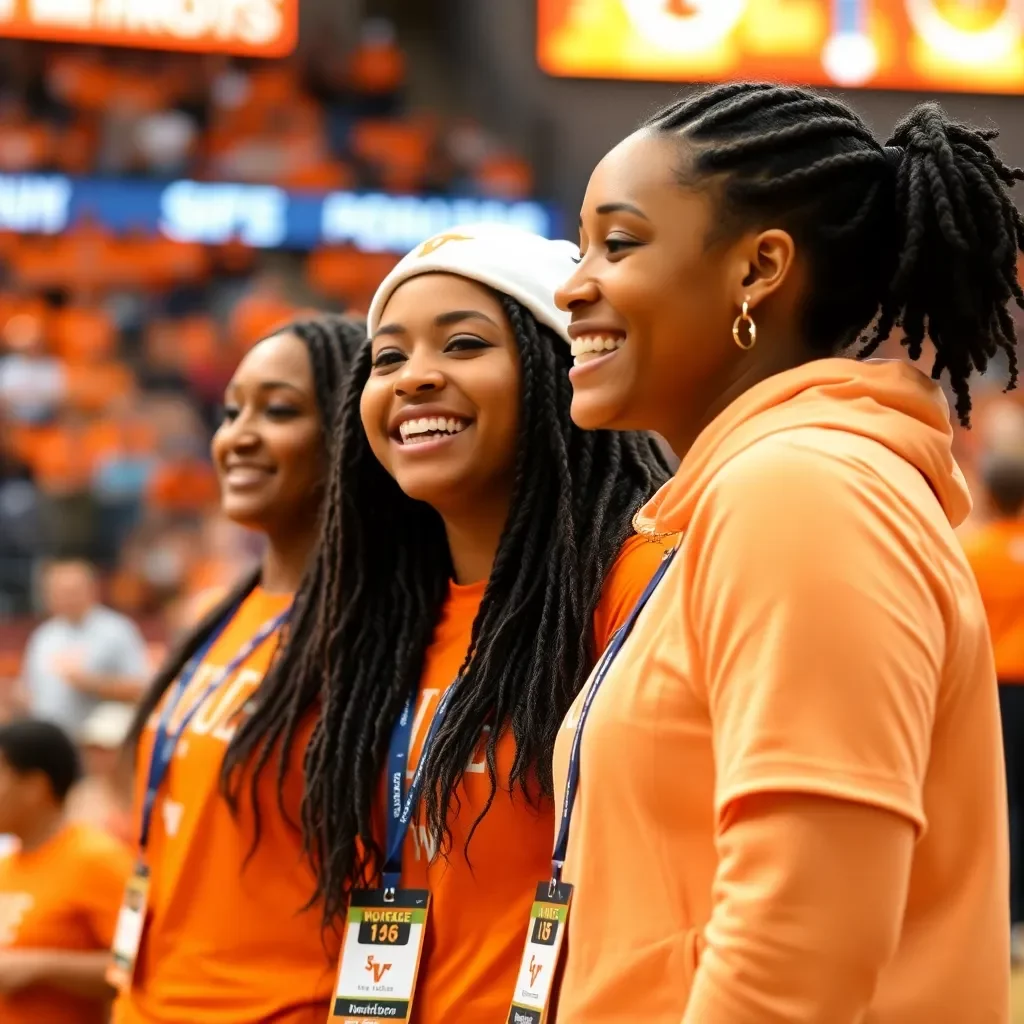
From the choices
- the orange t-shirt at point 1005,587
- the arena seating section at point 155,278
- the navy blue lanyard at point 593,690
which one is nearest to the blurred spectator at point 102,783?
the arena seating section at point 155,278

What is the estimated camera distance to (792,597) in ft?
3.63

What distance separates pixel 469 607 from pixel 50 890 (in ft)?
4.60

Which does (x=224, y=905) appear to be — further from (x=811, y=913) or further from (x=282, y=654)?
(x=811, y=913)

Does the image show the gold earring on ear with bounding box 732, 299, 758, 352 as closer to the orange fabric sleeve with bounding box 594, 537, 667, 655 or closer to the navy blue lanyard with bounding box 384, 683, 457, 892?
the orange fabric sleeve with bounding box 594, 537, 667, 655

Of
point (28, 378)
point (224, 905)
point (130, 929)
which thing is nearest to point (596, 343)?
point (224, 905)

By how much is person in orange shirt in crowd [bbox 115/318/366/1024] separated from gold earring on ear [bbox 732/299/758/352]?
1.03 metres

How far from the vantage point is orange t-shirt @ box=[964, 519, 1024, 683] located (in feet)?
14.8

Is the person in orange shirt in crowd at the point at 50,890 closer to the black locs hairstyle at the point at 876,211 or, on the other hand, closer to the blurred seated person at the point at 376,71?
the black locs hairstyle at the point at 876,211

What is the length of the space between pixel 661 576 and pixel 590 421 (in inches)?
5.8

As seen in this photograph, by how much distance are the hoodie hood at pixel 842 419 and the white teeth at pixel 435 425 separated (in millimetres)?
627

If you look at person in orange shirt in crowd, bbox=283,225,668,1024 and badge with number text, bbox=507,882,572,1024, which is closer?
badge with number text, bbox=507,882,572,1024

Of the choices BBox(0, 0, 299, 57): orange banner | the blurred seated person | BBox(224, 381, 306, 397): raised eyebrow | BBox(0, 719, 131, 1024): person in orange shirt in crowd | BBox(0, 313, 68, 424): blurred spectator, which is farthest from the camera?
the blurred seated person

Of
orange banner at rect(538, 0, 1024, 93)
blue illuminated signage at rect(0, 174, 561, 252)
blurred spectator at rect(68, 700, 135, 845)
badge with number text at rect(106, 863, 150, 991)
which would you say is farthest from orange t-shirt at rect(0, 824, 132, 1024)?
blue illuminated signage at rect(0, 174, 561, 252)

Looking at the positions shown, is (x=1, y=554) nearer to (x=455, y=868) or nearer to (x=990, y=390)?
(x=990, y=390)
